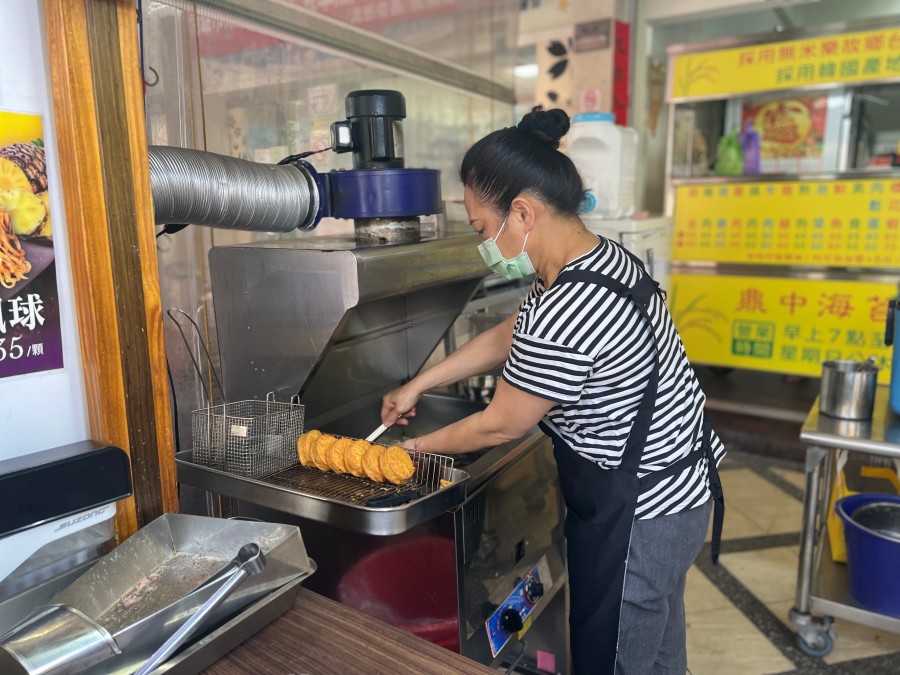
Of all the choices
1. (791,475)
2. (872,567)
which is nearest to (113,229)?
(872,567)

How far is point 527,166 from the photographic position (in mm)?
1328

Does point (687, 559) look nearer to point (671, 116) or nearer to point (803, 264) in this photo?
point (803, 264)

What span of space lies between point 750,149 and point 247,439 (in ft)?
13.9

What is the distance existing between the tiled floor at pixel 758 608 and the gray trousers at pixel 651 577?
3.11 feet

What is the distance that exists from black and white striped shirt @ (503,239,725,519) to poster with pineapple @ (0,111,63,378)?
2.83 ft

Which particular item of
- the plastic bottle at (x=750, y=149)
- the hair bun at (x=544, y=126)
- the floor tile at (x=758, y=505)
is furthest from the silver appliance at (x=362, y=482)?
the plastic bottle at (x=750, y=149)

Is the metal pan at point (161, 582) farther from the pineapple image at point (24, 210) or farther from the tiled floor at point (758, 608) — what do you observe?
the tiled floor at point (758, 608)

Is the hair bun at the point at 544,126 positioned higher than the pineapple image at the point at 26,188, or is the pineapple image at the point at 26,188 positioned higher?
the hair bun at the point at 544,126

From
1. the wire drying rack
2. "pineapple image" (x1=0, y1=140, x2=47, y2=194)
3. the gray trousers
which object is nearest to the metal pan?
the wire drying rack

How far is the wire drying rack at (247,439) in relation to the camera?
143 cm

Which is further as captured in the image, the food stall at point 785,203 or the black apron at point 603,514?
the food stall at point 785,203

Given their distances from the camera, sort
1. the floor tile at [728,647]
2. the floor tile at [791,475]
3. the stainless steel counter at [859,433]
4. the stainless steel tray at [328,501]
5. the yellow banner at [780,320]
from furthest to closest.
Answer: the yellow banner at [780,320], the floor tile at [791,475], the floor tile at [728,647], the stainless steel counter at [859,433], the stainless steel tray at [328,501]

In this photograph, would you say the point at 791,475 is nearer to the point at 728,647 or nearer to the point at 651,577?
the point at 728,647

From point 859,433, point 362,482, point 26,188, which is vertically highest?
point 26,188
